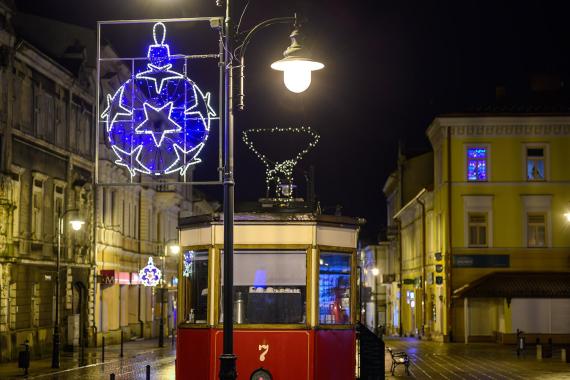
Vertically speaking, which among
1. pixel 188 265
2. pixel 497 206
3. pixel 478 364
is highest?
pixel 497 206

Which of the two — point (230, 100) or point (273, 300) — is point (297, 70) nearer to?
point (230, 100)

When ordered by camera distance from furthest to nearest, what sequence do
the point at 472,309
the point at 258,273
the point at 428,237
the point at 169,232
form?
the point at 169,232
the point at 428,237
the point at 472,309
the point at 258,273

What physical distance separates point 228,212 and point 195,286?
3159 mm

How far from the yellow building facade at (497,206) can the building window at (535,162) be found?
5 cm

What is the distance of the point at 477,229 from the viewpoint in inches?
2157

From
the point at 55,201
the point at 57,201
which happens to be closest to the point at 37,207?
the point at 55,201

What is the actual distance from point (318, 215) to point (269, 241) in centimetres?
88

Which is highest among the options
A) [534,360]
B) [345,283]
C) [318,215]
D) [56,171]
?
[56,171]

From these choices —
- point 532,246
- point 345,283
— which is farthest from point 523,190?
point 345,283

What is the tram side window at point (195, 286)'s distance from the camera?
16.9 m

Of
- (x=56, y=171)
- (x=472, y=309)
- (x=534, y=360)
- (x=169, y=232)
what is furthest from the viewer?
(x=169, y=232)

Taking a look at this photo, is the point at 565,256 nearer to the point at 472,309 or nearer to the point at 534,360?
the point at 472,309

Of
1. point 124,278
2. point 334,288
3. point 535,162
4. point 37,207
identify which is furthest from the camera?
point 535,162

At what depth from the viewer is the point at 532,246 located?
54281 mm
